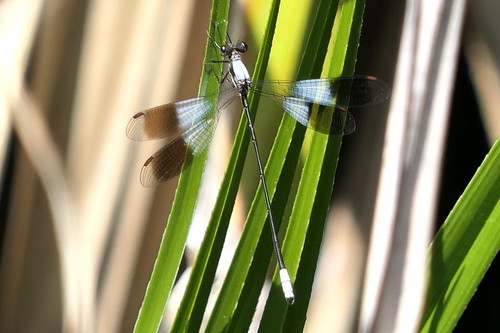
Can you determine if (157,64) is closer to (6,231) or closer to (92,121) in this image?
(92,121)

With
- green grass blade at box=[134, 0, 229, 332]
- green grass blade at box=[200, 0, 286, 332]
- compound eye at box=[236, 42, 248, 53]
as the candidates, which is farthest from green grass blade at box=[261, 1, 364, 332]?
compound eye at box=[236, 42, 248, 53]

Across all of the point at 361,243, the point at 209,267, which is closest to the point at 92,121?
the point at 209,267

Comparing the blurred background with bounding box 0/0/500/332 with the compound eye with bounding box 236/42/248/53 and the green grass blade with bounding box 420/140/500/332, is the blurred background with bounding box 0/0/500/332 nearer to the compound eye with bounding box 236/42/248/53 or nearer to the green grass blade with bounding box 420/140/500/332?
→ the compound eye with bounding box 236/42/248/53

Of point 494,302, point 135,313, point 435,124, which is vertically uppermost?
point 435,124

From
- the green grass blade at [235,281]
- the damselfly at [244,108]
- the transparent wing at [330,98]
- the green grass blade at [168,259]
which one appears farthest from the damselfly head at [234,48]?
the green grass blade at [168,259]

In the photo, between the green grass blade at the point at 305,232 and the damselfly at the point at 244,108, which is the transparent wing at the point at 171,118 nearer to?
the damselfly at the point at 244,108

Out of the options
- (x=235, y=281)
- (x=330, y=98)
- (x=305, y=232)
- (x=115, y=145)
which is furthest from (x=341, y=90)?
(x=115, y=145)
